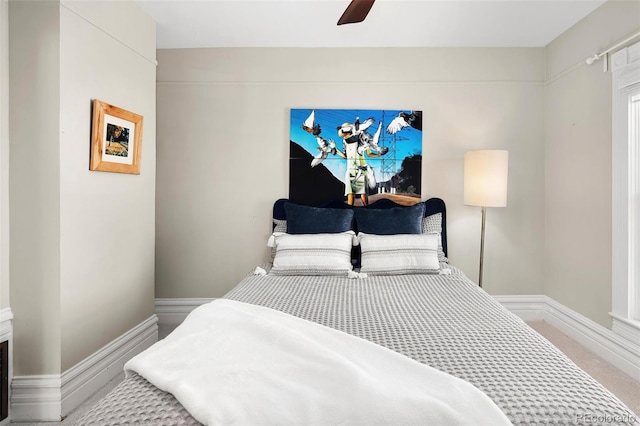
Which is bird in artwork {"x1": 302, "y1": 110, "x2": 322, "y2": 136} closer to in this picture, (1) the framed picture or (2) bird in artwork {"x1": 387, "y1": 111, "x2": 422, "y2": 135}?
(2) bird in artwork {"x1": 387, "y1": 111, "x2": 422, "y2": 135}

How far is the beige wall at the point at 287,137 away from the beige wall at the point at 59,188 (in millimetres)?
950

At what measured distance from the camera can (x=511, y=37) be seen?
3096 millimetres

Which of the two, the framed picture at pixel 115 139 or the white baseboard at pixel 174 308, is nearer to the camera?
the framed picture at pixel 115 139

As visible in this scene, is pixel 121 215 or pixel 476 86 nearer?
pixel 121 215

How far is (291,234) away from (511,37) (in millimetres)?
2548

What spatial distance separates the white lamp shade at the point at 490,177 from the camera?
2.89 meters

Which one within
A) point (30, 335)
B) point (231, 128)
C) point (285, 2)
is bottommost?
point (30, 335)

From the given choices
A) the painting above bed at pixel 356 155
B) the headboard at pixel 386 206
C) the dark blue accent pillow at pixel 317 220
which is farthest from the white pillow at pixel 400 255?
the painting above bed at pixel 356 155

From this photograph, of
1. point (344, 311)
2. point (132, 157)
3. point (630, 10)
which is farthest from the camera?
point (132, 157)

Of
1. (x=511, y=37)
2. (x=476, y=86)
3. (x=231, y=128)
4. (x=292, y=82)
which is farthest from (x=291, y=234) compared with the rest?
(x=511, y=37)

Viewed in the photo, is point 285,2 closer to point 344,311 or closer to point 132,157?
point 132,157

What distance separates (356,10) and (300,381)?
163cm

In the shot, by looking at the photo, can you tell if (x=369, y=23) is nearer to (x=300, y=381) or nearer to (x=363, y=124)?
(x=363, y=124)

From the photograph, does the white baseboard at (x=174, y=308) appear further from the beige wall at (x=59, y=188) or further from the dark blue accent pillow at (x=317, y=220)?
the dark blue accent pillow at (x=317, y=220)
